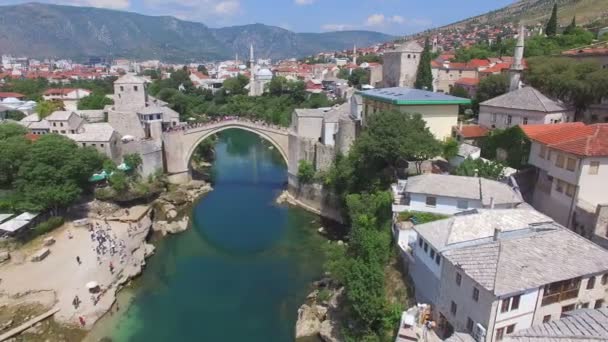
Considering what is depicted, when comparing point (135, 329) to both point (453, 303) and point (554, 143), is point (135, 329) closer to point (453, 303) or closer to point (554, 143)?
point (453, 303)

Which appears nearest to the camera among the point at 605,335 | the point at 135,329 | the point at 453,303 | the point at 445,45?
the point at 605,335

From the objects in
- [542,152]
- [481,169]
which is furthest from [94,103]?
[542,152]

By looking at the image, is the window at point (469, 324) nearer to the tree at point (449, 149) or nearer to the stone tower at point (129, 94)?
the tree at point (449, 149)

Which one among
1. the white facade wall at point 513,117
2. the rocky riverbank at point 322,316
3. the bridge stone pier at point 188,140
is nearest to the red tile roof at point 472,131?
the white facade wall at point 513,117

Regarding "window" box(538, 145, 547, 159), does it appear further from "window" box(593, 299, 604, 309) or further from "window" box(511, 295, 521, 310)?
"window" box(511, 295, 521, 310)

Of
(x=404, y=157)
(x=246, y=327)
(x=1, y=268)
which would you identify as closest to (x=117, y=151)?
(x=1, y=268)

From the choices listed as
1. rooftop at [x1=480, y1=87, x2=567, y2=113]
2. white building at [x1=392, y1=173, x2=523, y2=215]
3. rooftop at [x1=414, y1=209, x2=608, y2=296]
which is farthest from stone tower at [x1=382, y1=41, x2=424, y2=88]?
rooftop at [x1=414, y1=209, x2=608, y2=296]
